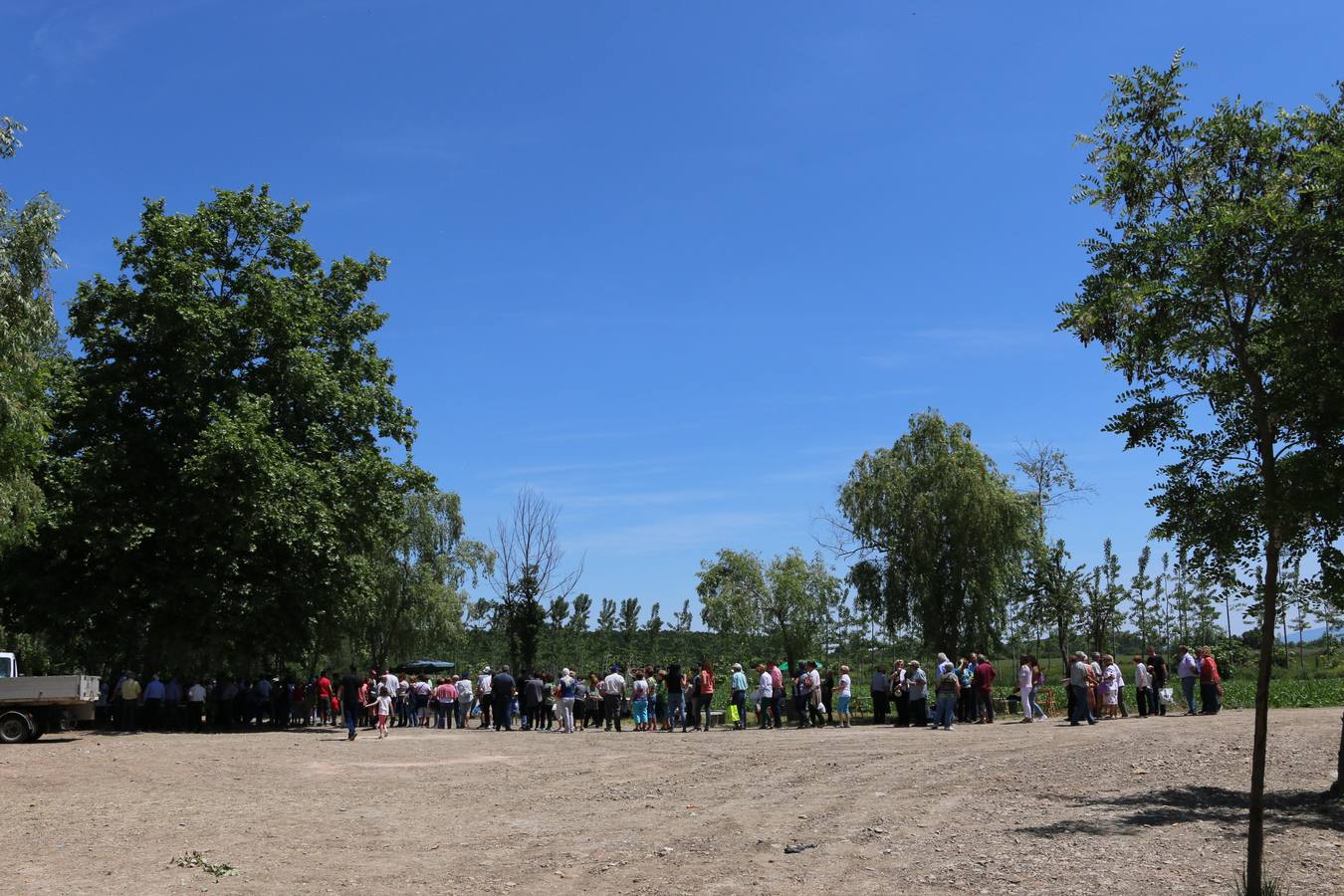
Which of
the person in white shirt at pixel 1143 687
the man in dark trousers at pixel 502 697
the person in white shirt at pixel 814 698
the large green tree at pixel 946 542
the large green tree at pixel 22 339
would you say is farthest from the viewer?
the large green tree at pixel 946 542

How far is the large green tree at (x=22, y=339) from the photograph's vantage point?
19703 mm

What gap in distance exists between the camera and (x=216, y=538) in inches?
1070

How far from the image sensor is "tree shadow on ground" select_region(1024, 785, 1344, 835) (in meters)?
11.0

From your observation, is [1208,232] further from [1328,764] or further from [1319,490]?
[1328,764]

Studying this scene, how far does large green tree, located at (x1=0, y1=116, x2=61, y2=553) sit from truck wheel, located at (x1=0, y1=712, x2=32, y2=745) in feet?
12.1

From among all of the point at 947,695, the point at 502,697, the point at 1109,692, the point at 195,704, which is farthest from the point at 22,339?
the point at 1109,692

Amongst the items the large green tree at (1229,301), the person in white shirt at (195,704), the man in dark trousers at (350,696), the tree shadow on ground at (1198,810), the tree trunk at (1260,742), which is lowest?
the person in white shirt at (195,704)

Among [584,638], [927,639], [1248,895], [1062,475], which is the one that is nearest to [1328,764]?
[1248,895]

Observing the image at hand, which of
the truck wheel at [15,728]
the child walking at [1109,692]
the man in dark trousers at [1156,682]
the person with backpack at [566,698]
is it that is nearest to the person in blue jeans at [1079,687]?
the child walking at [1109,692]

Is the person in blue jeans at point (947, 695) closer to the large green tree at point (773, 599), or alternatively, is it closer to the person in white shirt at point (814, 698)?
the person in white shirt at point (814, 698)

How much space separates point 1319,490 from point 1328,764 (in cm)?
698

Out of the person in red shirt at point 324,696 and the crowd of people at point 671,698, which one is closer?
the crowd of people at point 671,698

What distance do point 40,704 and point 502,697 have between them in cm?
1037

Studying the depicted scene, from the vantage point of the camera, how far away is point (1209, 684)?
80.8 feet
